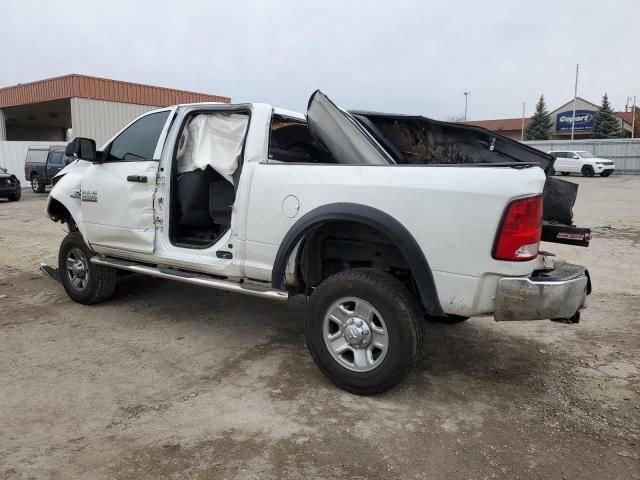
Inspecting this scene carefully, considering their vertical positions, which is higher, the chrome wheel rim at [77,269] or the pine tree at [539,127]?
the pine tree at [539,127]

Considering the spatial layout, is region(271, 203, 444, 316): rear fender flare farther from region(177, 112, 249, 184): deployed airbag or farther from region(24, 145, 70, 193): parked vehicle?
region(24, 145, 70, 193): parked vehicle

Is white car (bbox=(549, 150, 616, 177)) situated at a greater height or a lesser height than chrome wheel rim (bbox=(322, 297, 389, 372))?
greater

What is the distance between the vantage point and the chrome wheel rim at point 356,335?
3.30 meters

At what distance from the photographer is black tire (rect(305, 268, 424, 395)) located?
3.15 metres

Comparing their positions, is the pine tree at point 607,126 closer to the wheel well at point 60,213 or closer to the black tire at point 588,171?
the black tire at point 588,171

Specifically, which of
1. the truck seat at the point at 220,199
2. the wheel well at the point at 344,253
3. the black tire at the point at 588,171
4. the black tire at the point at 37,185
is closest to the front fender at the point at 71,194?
the truck seat at the point at 220,199

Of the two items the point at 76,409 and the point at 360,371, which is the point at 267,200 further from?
the point at 76,409

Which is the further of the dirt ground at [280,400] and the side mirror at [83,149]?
the side mirror at [83,149]

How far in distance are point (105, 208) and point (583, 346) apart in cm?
446

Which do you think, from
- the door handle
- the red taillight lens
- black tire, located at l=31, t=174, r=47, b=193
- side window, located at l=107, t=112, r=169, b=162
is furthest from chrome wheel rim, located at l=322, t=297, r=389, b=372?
black tire, located at l=31, t=174, r=47, b=193

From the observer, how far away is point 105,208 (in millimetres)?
4875

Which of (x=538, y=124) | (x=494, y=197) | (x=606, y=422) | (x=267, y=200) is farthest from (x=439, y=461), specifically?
(x=538, y=124)

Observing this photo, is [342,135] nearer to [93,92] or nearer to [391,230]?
[391,230]

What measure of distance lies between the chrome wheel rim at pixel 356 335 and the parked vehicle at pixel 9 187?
17818mm
